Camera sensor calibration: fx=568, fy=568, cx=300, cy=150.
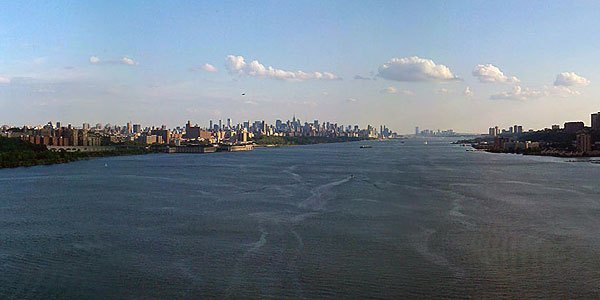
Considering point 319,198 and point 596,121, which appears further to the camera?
point 596,121

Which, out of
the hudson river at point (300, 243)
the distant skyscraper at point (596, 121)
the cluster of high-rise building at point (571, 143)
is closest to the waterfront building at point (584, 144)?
the cluster of high-rise building at point (571, 143)

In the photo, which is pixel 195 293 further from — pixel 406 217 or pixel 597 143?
pixel 597 143

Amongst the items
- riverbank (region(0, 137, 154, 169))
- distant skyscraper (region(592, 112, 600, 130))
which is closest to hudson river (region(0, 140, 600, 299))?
riverbank (region(0, 137, 154, 169))

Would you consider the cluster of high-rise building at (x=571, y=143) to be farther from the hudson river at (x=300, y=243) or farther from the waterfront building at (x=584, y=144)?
the hudson river at (x=300, y=243)

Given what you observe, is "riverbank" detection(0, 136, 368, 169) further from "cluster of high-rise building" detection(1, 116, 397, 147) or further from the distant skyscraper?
the distant skyscraper

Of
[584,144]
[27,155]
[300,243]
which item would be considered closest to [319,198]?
[300,243]

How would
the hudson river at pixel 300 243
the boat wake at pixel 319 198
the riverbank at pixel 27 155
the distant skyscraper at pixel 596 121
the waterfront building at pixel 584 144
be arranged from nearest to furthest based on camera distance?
the hudson river at pixel 300 243, the boat wake at pixel 319 198, the riverbank at pixel 27 155, the waterfront building at pixel 584 144, the distant skyscraper at pixel 596 121

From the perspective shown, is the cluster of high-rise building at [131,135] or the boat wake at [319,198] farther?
the cluster of high-rise building at [131,135]

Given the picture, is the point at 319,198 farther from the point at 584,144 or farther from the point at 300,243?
the point at 584,144

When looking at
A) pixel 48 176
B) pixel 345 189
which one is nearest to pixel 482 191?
pixel 345 189
